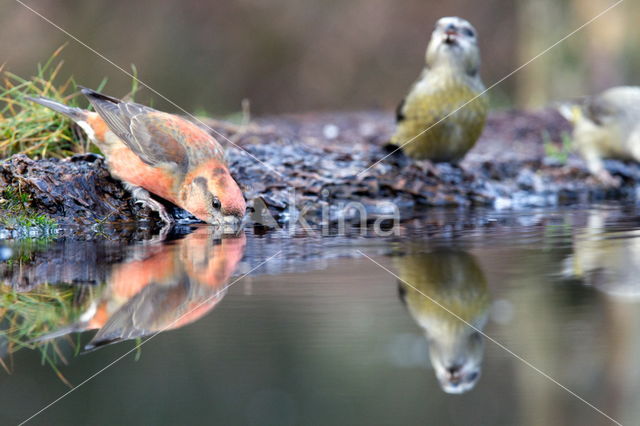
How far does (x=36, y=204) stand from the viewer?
5195 millimetres

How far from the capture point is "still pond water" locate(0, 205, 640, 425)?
211cm

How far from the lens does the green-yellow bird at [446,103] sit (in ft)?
21.6

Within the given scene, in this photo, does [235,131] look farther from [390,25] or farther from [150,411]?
[390,25]

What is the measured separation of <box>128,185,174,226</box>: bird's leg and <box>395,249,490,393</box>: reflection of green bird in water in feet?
6.51

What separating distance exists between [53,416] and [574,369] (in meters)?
1.39

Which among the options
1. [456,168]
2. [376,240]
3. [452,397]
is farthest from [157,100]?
[452,397]

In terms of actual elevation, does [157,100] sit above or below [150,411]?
above

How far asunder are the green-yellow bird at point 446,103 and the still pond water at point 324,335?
2.36 metres

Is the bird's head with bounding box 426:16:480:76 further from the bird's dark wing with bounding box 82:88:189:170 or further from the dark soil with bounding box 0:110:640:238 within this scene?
the bird's dark wing with bounding box 82:88:189:170

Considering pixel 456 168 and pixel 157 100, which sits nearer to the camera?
pixel 456 168

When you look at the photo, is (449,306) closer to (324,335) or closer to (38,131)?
(324,335)

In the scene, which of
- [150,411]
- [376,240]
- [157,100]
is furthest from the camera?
[157,100]

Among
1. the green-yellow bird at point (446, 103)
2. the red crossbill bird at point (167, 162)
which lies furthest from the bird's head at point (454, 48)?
the red crossbill bird at point (167, 162)

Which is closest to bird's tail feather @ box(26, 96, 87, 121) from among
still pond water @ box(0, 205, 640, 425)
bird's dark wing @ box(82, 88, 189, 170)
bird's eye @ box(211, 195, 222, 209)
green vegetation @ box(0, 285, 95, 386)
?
bird's dark wing @ box(82, 88, 189, 170)
